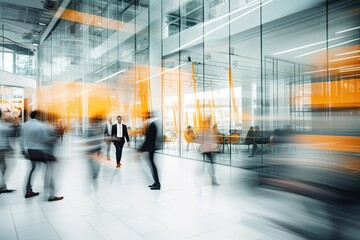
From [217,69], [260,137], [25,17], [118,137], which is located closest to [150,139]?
[118,137]

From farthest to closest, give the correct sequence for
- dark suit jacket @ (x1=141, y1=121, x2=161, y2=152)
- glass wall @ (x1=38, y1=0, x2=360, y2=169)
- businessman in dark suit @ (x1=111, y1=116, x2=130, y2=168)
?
1. businessman in dark suit @ (x1=111, y1=116, x2=130, y2=168)
2. dark suit jacket @ (x1=141, y1=121, x2=161, y2=152)
3. glass wall @ (x1=38, y1=0, x2=360, y2=169)

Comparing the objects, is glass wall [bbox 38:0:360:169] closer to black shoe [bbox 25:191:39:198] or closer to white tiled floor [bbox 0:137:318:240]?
white tiled floor [bbox 0:137:318:240]

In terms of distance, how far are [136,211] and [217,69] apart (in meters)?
16.2

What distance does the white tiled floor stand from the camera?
3406 mm

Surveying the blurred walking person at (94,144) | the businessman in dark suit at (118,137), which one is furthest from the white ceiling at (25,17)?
the blurred walking person at (94,144)

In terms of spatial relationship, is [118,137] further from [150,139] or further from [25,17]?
[25,17]

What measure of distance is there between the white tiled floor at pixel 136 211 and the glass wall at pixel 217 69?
4.11 ft

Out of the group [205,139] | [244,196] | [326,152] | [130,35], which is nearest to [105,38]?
[130,35]

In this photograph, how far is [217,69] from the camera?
19.2 metres

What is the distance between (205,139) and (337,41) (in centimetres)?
558

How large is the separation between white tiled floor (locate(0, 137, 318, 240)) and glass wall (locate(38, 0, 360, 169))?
1.25 meters

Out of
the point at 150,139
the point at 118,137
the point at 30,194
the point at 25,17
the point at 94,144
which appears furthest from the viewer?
the point at 25,17

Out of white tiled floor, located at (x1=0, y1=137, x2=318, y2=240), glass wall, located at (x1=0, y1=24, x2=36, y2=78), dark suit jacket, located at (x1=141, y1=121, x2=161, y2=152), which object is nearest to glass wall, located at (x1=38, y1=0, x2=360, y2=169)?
white tiled floor, located at (x1=0, y1=137, x2=318, y2=240)

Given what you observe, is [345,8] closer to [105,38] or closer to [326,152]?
[326,152]
